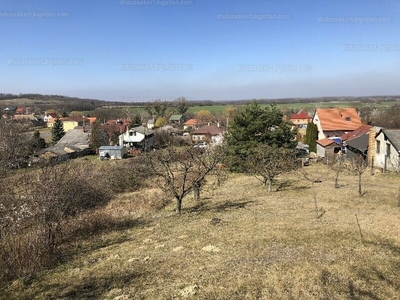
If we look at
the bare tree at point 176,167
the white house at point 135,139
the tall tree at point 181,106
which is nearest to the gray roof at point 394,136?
the bare tree at point 176,167

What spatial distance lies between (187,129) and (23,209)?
68.2 metres

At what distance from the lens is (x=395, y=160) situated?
24188 mm

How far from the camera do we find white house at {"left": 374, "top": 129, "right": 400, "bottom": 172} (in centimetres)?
2416

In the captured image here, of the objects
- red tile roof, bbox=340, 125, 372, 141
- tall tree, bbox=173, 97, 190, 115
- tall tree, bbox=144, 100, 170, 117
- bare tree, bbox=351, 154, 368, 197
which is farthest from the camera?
tall tree, bbox=173, 97, 190, 115

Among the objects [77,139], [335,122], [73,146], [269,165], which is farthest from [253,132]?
[77,139]

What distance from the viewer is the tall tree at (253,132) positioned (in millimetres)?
29156

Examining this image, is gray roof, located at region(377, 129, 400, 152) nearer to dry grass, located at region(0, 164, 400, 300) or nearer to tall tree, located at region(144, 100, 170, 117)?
dry grass, located at region(0, 164, 400, 300)

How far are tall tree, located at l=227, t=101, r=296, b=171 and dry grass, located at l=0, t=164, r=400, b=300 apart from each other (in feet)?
41.7

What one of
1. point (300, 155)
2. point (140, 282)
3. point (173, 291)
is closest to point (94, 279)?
point (140, 282)

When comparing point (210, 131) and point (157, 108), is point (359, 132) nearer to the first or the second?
point (210, 131)

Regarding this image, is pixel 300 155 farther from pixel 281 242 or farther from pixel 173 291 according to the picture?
pixel 173 291

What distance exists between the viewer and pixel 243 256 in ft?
30.9

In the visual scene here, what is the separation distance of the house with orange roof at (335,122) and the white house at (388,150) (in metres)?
18.0

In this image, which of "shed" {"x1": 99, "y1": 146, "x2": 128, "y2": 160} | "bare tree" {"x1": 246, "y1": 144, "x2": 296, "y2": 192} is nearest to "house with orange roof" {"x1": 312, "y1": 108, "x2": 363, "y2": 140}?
"bare tree" {"x1": 246, "y1": 144, "x2": 296, "y2": 192}
